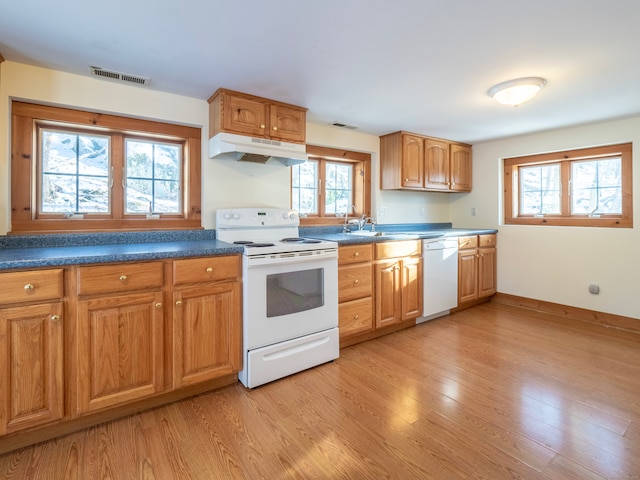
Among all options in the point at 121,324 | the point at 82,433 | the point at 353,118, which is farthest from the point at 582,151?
the point at 82,433

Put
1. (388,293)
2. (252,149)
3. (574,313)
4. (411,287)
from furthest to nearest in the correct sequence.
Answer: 1. (574,313)
2. (411,287)
3. (388,293)
4. (252,149)

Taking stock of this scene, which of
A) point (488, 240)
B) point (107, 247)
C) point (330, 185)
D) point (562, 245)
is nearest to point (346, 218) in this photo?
point (330, 185)

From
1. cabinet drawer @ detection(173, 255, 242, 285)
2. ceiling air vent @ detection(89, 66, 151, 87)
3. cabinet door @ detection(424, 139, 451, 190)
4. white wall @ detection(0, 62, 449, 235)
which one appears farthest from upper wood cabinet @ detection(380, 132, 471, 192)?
ceiling air vent @ detection(89, 66, 151, 87)

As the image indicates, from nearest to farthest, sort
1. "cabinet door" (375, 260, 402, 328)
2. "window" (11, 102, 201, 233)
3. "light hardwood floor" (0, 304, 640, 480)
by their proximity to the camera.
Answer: "light hardwood floor" (0, 304, 640, 480) → "window" (11, 102, 201, 233) → "cabinet door" (375, 260, 402, 328)

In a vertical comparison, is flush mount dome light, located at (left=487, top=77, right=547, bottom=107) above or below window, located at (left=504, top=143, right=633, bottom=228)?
above

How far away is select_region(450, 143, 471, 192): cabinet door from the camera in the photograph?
13.6 feet

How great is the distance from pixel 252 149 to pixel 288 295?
44.2 inches

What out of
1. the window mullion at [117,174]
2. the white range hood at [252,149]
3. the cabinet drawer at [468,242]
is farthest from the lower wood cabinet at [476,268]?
the window mullion at [117,174]

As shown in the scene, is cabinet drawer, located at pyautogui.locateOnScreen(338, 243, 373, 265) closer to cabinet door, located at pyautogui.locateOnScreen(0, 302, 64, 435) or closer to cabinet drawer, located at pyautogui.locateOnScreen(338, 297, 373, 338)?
cabinet drawer, located at pyautogui.locateOnScreen(338, 297, 373, 338)

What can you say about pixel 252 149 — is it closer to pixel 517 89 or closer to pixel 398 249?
pixel 398 249

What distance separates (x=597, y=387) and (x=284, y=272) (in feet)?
7.11

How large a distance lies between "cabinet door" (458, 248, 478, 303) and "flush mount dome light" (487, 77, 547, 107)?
5.66ft

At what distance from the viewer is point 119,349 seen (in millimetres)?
1764

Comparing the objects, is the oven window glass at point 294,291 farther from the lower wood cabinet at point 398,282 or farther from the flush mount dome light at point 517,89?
the flush mount dome light at point 517,89
